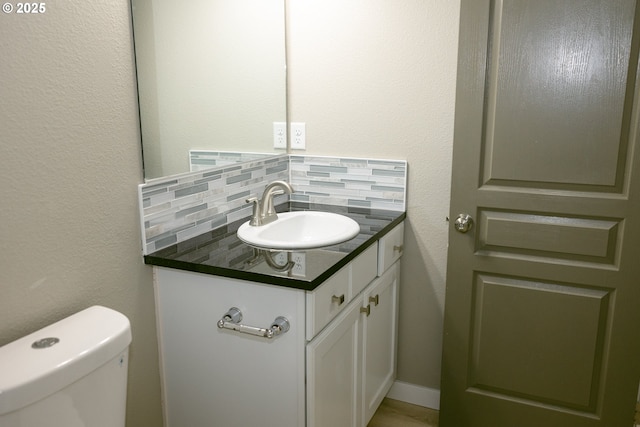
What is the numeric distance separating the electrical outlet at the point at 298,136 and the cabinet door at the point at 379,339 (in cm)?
68

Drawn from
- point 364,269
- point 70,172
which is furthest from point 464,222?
point 70,172

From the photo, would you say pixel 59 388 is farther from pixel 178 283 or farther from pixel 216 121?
pixel 216 121

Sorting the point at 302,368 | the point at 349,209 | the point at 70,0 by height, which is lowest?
the point at 302,368

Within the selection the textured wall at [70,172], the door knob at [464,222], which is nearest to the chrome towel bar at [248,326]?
the textured wall at [70,172]

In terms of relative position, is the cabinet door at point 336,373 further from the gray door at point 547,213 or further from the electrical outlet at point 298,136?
the electrical outlet at point 298,136

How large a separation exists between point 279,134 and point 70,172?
3.63 feet

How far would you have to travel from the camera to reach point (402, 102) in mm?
2133

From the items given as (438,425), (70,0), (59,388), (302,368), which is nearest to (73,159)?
(70,0)

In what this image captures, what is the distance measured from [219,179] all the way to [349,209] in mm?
608

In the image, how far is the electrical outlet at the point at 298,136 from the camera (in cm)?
232

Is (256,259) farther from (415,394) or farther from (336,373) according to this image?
(415,394)

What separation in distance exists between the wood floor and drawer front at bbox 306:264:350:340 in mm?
854

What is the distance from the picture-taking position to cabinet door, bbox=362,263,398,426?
1.93 m

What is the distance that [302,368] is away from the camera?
1466 mm
